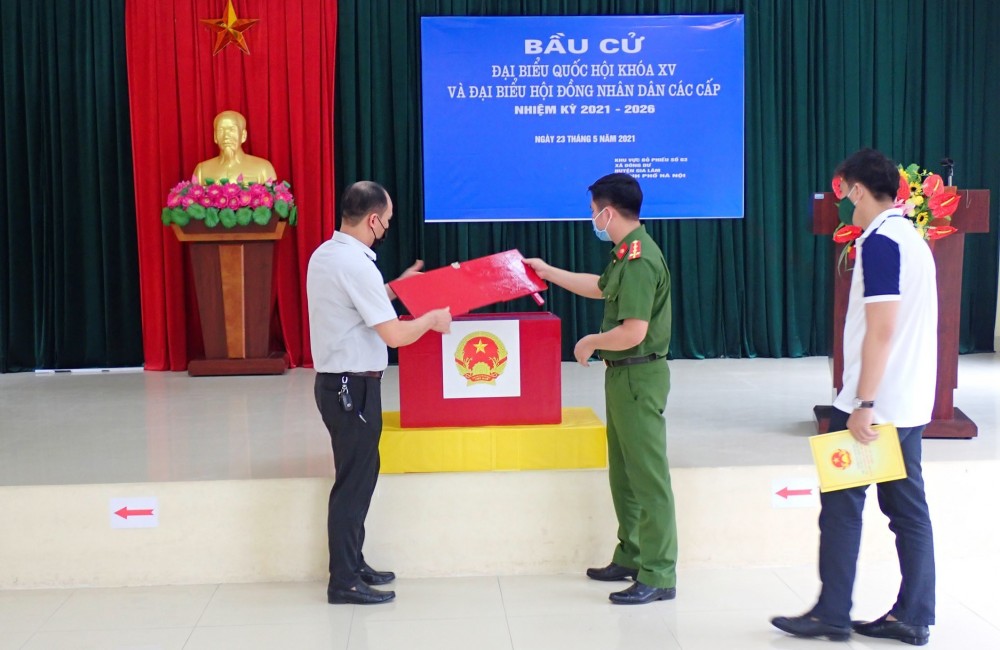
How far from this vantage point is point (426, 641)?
2.87 meters

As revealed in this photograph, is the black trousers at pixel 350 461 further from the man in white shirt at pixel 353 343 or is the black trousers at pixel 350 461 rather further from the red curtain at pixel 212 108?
the red curtain at pixel 212 108

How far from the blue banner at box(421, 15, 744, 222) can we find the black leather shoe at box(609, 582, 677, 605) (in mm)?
3755

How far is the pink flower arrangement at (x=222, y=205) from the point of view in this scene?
19.5 feet

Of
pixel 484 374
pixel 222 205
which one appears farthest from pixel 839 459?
pixel 222 205

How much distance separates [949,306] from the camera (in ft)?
13.3

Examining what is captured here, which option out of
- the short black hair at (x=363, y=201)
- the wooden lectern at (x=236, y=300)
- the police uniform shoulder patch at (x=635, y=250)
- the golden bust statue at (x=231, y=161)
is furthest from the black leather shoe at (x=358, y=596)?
the golden bust statue at (x=231, y=161)

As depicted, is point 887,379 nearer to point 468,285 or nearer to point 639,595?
point 639,595

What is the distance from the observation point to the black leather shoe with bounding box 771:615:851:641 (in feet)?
9.06

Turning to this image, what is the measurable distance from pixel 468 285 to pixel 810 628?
142cm

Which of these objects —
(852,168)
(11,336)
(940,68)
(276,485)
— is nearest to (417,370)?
(276,485)

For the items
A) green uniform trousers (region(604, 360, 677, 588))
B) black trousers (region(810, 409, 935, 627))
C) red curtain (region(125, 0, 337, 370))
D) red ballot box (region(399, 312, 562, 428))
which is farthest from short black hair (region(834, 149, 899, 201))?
red curtain (region(125, 0, 337, 370))

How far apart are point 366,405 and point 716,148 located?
4191 millimetres

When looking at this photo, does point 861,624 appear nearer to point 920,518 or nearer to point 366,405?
point 920,518

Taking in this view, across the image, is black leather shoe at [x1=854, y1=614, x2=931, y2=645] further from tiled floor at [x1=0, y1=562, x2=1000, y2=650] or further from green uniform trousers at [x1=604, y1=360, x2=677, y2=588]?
green uniform trousers at [x1=604, y1=360, x2=677, y2=588]
